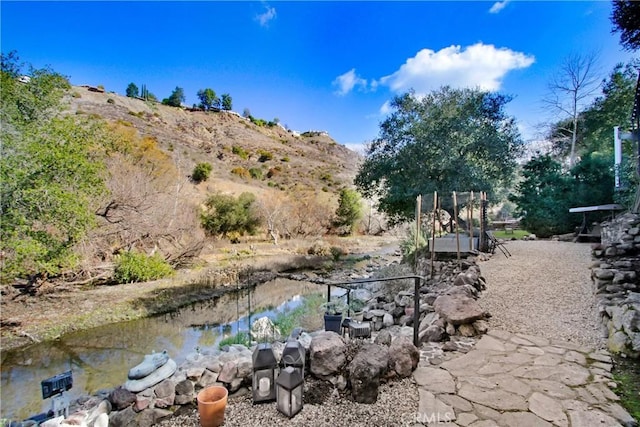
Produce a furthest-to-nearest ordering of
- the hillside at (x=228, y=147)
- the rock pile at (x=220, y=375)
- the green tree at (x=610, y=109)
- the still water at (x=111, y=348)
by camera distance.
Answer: the hillside at (x=228, y=147) < the green tree at (x=610, y=109) < the still water at (x=111, y=348) < the rock pile at (x=220, y=375)

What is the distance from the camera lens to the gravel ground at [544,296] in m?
3.25

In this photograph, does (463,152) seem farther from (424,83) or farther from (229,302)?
(229,302)

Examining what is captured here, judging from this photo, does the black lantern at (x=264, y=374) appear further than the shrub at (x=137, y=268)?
No

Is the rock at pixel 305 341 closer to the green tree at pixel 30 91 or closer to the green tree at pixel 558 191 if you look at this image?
the green tree at pixel 30 91

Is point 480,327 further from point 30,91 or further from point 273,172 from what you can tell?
point 273,172

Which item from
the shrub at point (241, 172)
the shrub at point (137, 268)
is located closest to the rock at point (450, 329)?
the shrub at point (137, 268)

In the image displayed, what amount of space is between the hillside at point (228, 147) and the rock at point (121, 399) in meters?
17.2

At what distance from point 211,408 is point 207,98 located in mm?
40980

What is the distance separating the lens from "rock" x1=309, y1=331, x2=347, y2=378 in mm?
2369

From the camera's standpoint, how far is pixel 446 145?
9172mm

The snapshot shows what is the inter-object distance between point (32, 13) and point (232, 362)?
7576mm

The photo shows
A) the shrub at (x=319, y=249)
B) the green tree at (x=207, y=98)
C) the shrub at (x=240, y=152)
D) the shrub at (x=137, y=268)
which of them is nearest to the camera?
the shrub at (x=137, y=268)

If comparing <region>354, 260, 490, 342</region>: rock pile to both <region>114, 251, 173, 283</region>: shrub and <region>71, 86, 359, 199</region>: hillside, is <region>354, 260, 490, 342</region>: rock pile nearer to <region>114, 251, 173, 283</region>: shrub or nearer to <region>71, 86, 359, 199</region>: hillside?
<region>114, 251, 173, 283</region>: shrub

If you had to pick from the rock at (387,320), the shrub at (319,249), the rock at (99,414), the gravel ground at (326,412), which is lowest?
the rock at (387,320)
